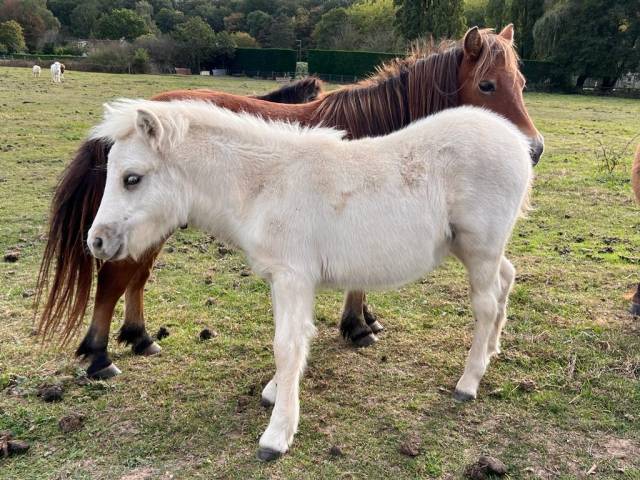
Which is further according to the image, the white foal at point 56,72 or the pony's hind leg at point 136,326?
the white foal at point 56,72

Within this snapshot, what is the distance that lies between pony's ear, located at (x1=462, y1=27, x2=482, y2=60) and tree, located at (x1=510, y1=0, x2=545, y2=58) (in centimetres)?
4343

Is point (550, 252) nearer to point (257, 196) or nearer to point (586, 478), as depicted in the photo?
point (586, 478)

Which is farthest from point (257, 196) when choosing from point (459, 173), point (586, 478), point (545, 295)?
point (545, 295)

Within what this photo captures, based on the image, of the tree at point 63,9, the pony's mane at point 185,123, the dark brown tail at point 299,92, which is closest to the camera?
the pony's mane at point 185,123

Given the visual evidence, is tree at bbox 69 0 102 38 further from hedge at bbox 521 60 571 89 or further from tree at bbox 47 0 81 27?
hedge at bbox 521 60 571 89

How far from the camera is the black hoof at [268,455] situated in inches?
102

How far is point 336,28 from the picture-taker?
2566 inches

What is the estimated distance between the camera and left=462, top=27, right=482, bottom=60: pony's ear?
3695mm

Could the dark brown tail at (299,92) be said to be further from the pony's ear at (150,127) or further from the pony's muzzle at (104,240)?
the pony's muzzle at (104,240)

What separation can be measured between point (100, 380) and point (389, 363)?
201 centimetres

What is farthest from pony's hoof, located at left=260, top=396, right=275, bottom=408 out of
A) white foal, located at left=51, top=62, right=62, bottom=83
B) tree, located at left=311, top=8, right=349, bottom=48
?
tree, located at left=311, top=8, right=349, bottom=48

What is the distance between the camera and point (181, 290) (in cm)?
473

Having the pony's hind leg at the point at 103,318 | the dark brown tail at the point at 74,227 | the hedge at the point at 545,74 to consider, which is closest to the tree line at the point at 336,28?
the hedge at the point at 545,74

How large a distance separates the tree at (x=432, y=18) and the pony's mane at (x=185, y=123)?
36.8 meters
